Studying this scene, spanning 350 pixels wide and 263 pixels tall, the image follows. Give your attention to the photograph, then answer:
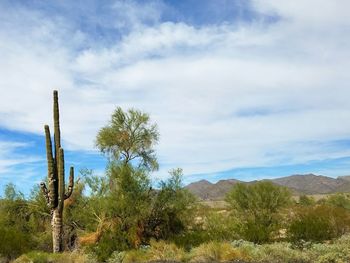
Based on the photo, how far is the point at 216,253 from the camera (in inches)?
711

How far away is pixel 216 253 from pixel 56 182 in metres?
9.16

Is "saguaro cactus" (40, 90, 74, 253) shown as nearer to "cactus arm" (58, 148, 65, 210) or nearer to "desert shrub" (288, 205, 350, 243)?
"cactus arm" (58, 148, 65, 210)

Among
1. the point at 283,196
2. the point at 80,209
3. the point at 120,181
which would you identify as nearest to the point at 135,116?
the point at 80,209

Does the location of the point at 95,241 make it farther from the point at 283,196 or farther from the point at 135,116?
the point at 283,196

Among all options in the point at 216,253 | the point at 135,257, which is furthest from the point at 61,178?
the point at 216,253

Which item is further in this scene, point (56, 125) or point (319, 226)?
point (56, 125)

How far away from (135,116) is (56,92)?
8495mm

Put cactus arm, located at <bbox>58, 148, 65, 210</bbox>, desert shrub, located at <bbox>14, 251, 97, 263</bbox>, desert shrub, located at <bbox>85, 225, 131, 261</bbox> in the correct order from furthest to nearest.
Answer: cactus arm, located at <bbox>58, 148, 65, 210</bbox> < desert shrub, located at <bbox>85, 225, 131, 261</bbox> < desert shrub, located at <bbox>14, 251, 97, 263</bbox>

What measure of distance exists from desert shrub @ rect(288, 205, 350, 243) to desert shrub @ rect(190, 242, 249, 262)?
170 inches

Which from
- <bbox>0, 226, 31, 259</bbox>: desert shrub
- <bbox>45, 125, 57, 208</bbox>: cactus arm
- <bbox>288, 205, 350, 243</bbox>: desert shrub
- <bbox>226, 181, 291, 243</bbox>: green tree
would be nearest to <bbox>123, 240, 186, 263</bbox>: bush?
<bbox>45, 125, 57, 208</bbox>: cactus arm

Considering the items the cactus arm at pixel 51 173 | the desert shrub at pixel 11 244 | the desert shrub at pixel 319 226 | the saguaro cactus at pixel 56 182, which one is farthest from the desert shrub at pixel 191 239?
the desert shrub at pixel 11 244

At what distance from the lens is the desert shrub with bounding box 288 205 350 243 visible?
21.4 metres

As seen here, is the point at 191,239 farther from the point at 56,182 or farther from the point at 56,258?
the point at 56,182

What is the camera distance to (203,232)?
2200 centimetres
